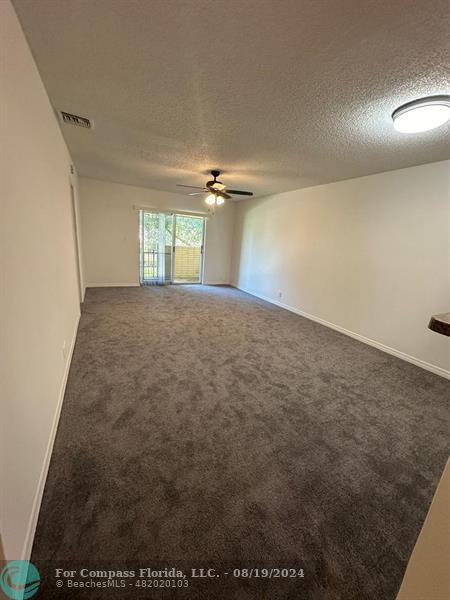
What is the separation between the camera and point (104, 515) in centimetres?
123

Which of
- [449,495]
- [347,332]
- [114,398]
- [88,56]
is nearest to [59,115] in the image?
[88,56]

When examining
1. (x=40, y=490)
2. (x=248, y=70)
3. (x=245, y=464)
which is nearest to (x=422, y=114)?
(x=248, y=70)

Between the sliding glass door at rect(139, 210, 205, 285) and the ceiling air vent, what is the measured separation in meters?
3.39

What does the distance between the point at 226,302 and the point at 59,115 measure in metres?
3.84

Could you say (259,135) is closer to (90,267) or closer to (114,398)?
(114,398)

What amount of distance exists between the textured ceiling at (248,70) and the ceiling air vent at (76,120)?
0.33 ft

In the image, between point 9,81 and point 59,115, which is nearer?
point 9,81

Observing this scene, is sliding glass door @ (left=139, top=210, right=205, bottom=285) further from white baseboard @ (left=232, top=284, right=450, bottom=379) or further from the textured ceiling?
the textured ceiling

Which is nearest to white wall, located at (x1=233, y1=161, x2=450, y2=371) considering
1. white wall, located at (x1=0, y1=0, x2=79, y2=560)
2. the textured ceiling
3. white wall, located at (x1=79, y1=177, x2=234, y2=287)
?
the textured ceiling

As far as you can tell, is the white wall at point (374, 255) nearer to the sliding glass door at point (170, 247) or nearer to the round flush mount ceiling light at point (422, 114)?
the round flush mount ceiling light at point (422, 114)

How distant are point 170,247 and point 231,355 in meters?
4.18

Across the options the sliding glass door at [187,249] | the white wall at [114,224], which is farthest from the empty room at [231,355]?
the sliding glass door at [187,249]

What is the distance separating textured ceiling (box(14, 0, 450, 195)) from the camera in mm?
1148

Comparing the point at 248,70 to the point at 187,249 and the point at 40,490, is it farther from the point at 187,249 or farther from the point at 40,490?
the point at 187,249
